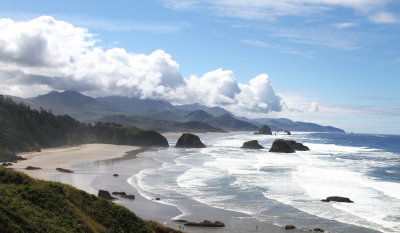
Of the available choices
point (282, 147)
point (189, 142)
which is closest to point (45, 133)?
point (189, 142)

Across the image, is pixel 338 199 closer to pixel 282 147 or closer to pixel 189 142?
pixel 282 147

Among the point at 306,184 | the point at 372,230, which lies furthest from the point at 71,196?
the point at 306,184

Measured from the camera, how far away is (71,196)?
19625mm

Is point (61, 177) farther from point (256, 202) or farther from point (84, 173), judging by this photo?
point (256, 202)

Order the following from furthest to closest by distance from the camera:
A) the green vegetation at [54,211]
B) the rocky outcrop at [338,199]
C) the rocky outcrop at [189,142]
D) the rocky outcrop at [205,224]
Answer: the rocky outcrop at [189,142] < the rocky outcrop at [338,199] < the rocky outcrop at [205,224] < the green vegetation at [54,211]

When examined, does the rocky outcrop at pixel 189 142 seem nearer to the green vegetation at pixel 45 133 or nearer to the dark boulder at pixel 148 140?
the dark boulder at pixel 148 140

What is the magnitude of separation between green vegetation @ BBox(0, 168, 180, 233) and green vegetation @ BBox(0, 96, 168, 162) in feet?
190

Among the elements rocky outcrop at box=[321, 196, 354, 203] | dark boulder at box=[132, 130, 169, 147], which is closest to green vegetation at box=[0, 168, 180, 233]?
rocky outcrop at box=[321, 196, 354, 203]

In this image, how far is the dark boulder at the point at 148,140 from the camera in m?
140

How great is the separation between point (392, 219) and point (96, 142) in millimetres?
123737

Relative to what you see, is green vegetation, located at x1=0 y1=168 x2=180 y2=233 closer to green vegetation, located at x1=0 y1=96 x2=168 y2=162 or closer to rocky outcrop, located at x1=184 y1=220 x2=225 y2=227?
rocky outcrop, located at x1=184 y1=220 x2=225 y2=227

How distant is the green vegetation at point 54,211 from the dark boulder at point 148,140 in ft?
393

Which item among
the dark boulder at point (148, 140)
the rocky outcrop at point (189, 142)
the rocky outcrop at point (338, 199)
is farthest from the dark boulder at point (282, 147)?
the rocky outcrop at point (338, 199)

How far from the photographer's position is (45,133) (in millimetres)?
115125
